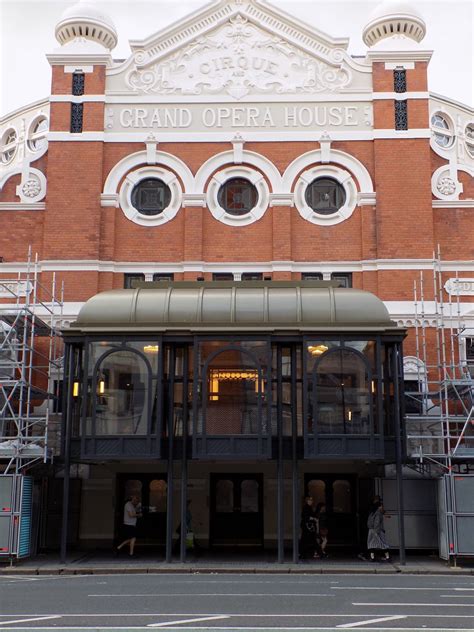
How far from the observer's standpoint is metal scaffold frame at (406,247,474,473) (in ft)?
75.5

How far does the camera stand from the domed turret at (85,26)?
96.0ft

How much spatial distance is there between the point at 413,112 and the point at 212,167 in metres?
6.75

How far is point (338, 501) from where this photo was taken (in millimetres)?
26250

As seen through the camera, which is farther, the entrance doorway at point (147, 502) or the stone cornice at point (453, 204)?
the stone cornice at point (453, 204)

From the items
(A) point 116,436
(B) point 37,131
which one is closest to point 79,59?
(B) point 37,131

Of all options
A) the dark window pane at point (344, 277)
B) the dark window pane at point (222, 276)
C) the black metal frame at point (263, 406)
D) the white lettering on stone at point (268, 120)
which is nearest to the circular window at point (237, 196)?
the white lettering on stone at point (268, 120)

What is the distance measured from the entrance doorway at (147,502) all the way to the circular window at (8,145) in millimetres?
17509

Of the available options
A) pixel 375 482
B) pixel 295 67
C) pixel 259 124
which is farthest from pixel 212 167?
pixel 375 482

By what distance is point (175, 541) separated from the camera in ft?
81.7

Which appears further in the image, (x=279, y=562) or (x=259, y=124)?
(x=259, y=124)

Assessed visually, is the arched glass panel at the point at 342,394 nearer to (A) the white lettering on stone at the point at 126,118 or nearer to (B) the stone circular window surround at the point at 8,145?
(A) the white lettering on stone at the point at 126,118

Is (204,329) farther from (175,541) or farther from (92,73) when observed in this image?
(92,73)

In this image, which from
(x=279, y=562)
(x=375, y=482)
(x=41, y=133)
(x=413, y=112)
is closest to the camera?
(x=279, y=562)

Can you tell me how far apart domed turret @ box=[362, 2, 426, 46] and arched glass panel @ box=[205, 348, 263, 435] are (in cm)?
1342
